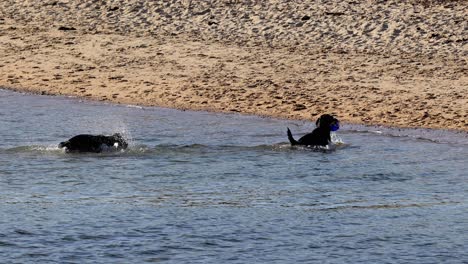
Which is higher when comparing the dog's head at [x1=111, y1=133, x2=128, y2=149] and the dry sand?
the dry sand

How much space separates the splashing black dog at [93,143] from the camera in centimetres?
1498

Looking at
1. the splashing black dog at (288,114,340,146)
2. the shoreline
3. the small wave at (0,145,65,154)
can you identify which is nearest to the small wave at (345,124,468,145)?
the shoreline

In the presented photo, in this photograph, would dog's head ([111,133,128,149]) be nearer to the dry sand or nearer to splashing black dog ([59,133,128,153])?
splashing black dog ([59,133,128,153])

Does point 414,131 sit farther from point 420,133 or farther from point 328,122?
point 328,122

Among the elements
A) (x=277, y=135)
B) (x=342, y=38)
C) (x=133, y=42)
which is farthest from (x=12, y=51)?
(x=277, y=135)

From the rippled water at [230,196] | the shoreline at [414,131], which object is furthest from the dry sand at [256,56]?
the rippled water at [230,196]

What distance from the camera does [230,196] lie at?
12711mm

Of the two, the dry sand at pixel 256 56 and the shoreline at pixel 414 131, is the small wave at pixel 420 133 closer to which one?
the shoreline at pixel 414 131

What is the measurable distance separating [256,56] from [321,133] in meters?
5.69

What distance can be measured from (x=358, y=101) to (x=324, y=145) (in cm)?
306

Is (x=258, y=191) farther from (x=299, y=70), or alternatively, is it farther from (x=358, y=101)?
(x=299, y=70)

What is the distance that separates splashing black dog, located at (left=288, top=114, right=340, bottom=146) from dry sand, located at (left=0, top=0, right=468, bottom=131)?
6.96 feet

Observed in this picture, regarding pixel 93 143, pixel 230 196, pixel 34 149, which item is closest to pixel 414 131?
pixel 93 143

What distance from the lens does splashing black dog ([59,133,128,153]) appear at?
1498cm
